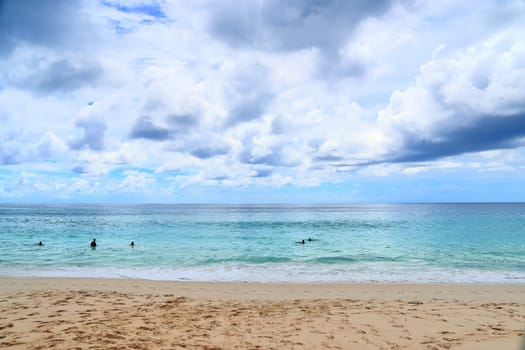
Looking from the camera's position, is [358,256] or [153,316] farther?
[358,256]

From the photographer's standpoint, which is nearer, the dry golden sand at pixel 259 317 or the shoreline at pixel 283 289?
the dry golden sand at pixel 259 317

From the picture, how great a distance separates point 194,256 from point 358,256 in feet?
39.6

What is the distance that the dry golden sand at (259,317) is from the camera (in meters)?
7.21

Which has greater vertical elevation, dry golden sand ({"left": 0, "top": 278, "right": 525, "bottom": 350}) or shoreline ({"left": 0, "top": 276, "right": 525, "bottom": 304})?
dry golden sand ({"left": 0, "top": 278, "right": 525, "bottom": 350})

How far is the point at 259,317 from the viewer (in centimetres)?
912

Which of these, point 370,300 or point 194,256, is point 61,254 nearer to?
point 194,256

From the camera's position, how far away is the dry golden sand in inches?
284

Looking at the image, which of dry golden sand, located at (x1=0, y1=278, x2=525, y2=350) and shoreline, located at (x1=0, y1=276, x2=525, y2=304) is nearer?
dry golden sand, located at (x1=0, y1=278, x2=525, y2=350)

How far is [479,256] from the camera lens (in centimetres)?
2411

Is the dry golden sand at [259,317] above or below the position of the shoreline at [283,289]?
above

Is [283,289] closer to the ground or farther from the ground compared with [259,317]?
closer to the ground

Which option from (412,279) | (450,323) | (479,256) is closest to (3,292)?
(450,323)

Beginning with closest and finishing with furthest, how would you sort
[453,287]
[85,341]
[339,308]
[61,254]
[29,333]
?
[85,341] < [29,333] < [339,308] < [453,287] < [61,254]

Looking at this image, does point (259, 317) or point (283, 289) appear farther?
point (283, 289)
